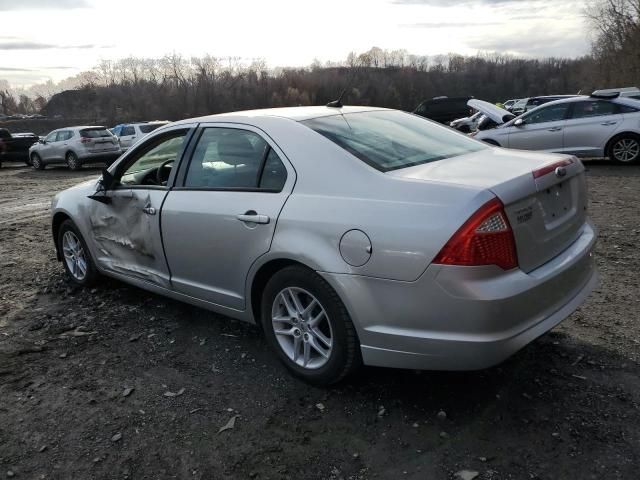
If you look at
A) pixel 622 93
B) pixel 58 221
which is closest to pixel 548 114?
pixel 622 93

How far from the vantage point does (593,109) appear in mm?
11992

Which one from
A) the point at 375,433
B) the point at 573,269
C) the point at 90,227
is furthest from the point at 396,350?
the point at 90,227

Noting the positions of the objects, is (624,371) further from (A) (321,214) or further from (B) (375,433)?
(A) (321,214)

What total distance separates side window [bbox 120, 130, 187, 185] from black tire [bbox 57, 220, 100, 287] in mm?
883

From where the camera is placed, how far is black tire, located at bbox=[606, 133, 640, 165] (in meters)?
11.7

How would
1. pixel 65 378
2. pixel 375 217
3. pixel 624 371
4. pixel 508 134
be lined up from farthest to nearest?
pixel 508 134 < pixel 65 378 < pixel 624 371 < pixel 375 217

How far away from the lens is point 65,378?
3.65 m

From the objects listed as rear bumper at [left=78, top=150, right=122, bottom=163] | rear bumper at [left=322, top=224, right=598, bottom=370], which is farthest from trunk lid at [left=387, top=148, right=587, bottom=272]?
rear bumper at [left=78, top=150, right=122, bottom=163]

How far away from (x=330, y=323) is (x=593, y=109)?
11.1m

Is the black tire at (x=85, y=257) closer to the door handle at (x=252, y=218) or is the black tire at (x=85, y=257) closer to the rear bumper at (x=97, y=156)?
the door handle at (x=252, y=218)

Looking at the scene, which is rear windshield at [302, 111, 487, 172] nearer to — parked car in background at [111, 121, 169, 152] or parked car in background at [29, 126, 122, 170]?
parked car in background at [29, 126, 122, 170]

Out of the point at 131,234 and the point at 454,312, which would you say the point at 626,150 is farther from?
the point at 454,312

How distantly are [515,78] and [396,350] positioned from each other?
114 meters

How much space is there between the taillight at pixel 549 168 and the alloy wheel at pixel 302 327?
4.29 ft
